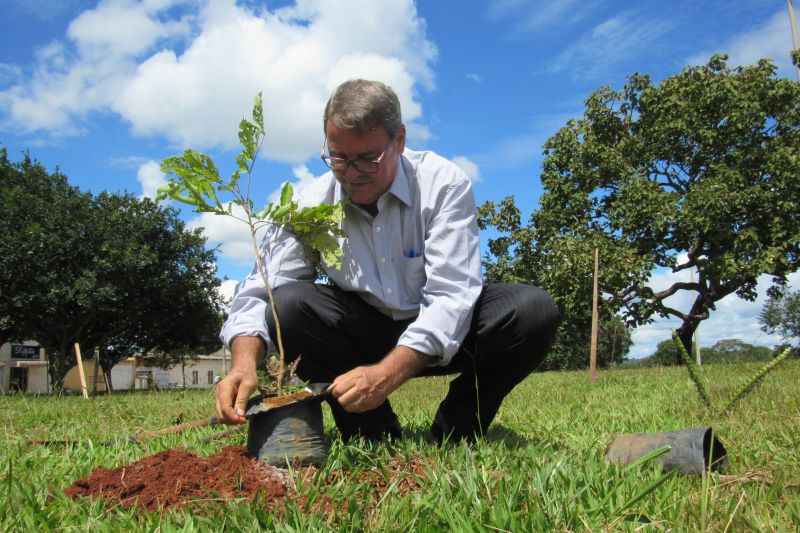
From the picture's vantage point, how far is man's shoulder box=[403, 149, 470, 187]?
9.61ft

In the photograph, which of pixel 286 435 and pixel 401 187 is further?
pixel 401 187

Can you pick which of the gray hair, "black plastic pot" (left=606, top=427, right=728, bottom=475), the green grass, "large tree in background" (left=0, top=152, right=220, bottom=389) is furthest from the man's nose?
"large tree in background" (left=0, top=152, right=220, bottom=389)

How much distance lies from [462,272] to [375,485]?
0.99m

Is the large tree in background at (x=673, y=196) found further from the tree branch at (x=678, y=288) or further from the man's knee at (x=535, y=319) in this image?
the man's knee at (x=535, y=319)

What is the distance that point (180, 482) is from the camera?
78.4 inches

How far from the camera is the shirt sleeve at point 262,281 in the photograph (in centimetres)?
266

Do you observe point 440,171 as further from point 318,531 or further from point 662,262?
point 662,262

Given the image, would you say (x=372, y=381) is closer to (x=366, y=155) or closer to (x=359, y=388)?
(x=359, y=388)

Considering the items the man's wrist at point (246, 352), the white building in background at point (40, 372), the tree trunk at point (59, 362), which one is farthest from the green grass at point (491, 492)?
the white building in background at point (40, 372)

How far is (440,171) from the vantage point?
9.78ft

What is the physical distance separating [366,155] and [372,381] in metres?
0.97

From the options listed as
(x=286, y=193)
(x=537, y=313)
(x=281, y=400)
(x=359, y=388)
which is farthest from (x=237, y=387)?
(x=537, y=313)

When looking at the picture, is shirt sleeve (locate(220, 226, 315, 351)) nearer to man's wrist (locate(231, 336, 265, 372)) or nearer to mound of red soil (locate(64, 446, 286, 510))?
man's wrist (locate(231, 336, 265, 372))

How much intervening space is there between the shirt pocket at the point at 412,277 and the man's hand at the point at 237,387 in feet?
2.71
